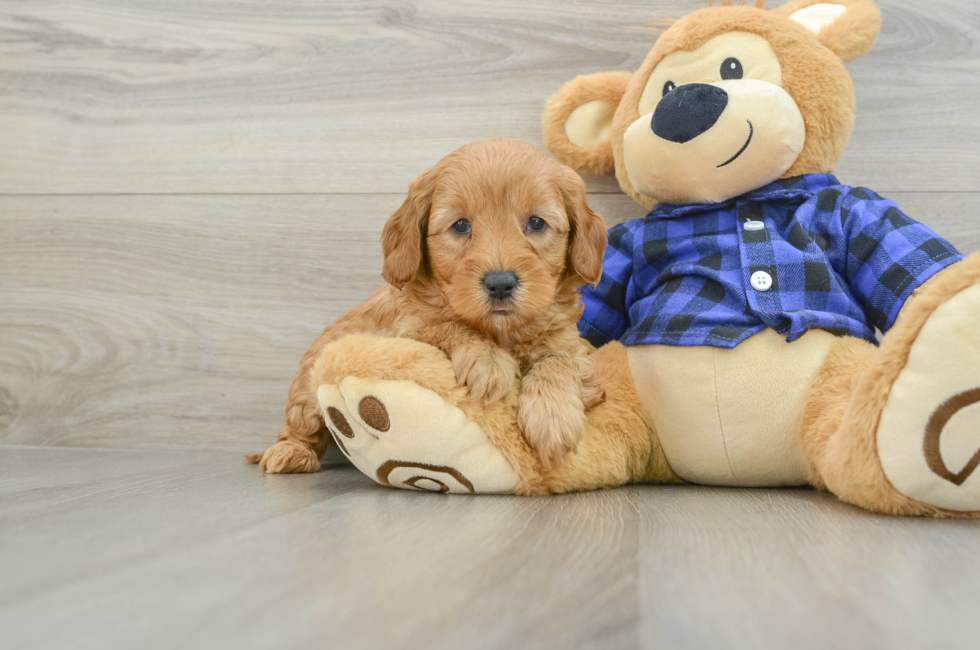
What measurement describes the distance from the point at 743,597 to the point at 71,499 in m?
0.99

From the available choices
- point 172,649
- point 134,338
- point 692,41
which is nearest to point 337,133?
point 134,338

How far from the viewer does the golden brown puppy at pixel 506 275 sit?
40.9 inches

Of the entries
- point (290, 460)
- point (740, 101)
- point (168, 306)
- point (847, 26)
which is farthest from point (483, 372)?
point (168, 306)

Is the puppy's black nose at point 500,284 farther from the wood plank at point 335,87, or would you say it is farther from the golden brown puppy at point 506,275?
the wood plank at point 335,87

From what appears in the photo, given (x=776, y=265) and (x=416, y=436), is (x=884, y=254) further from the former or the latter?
(x=416, y=436)

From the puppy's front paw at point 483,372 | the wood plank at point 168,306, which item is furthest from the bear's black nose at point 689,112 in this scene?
the wood plank at point 168,306

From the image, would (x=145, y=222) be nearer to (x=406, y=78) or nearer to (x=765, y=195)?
(x=406, y=78)

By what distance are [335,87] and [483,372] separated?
3.32 ft

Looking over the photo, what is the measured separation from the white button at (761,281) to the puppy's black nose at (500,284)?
0.44 metres

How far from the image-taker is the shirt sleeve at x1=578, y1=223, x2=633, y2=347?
1344mm

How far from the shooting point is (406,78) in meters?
1.68

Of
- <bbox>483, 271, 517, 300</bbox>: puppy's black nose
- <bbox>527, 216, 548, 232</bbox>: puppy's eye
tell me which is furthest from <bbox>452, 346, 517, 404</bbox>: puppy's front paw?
<bbox>527, 216, 548, 232</bbox>: puppy's eye

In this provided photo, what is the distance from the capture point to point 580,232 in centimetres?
115

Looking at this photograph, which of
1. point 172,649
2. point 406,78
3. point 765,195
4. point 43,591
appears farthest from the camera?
point 406,78
